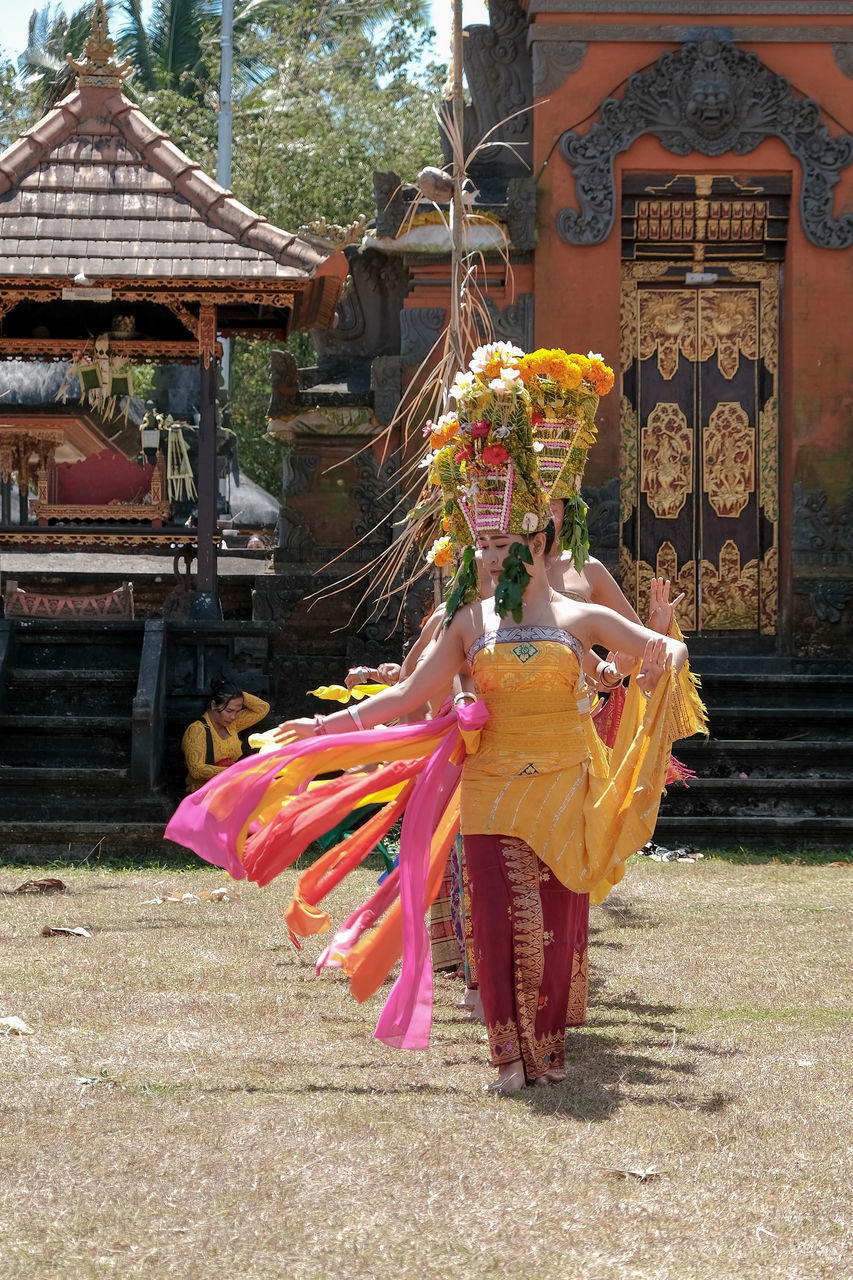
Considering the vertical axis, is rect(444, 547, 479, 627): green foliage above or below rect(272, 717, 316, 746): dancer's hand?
above

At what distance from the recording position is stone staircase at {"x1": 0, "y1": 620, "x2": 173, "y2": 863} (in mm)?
10492

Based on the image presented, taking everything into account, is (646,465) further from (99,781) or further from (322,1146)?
(322,1146)

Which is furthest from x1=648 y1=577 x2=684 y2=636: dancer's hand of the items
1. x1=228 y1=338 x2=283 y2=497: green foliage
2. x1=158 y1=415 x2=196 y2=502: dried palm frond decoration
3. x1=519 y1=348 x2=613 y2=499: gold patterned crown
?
x1=228 y1=338 x2=283 y2=497: green foliage

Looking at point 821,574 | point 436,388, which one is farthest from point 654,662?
point 821,574

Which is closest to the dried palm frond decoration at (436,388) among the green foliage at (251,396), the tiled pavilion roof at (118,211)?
the tiled pavilion roof at (118,211)

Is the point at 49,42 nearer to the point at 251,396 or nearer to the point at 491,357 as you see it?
the point at 251,396

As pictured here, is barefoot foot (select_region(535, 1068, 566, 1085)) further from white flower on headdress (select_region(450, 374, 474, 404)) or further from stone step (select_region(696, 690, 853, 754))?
stone step (select_region(696, 690, 853, 754))

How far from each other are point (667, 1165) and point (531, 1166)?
328mm

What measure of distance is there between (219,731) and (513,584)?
6363 millimetres

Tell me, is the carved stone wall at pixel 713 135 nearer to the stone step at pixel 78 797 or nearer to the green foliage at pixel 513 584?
the stone step at pixel 78 797

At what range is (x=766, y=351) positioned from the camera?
542 inches

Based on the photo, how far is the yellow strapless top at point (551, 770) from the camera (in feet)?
17.6

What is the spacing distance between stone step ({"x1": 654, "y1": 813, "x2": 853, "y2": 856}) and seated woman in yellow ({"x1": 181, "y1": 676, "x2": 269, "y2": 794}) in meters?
2.79

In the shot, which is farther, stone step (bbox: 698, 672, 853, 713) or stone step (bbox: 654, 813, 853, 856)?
stone step (bbox: 698, 672, 853, 713)
